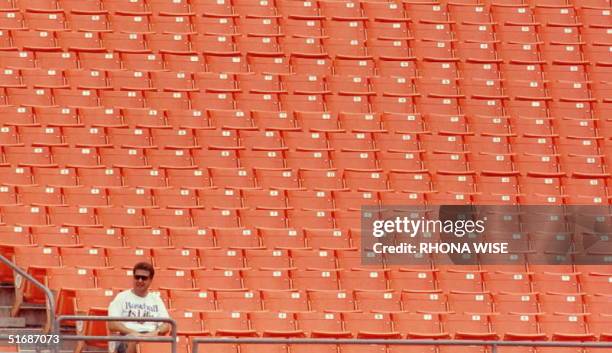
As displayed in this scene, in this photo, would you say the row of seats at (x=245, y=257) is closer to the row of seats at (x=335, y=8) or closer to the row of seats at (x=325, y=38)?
the row of seats at (x=325, y=38)

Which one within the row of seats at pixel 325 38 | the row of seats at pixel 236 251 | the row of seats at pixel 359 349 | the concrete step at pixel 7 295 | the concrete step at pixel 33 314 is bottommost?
the row of seats at pixel 359 349

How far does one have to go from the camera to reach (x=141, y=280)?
7.28 metres

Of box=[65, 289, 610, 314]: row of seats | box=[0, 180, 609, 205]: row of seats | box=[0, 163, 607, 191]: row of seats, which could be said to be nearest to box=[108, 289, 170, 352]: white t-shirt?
box=[65, 289, 610, 314]: row of seats

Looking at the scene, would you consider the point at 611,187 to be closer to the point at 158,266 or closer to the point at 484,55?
the point at 484,55

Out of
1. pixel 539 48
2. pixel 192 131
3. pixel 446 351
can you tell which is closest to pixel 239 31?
pixel 192 131

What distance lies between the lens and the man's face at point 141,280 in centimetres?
724

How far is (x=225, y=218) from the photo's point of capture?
429 inches

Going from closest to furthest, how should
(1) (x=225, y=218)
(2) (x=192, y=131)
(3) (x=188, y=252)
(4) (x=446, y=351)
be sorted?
(4) (x=446, y=351), (3) (x=188, y=252), (1) (x=225, y=218), (2) (x=192, y=131)

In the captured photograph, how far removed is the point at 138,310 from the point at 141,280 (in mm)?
171

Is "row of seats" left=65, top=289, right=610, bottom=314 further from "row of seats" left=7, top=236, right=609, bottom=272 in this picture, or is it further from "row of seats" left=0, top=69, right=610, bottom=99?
"row of seats" left=0, top=69, right=610, bottom=99

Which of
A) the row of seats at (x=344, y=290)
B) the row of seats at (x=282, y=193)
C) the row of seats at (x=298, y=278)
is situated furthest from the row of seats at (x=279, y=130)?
the row of seats at (x=344, y=290)

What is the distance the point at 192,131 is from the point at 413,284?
2500mm

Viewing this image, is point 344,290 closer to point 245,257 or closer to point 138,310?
point 245,257

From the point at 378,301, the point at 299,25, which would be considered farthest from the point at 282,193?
the point at 299,25
